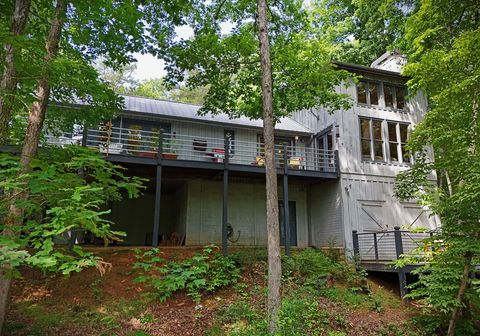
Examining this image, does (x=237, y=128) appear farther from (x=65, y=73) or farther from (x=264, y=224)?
(x=65, y=73)

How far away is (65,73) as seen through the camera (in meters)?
7.09

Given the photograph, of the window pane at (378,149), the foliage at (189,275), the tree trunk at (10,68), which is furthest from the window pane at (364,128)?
the tree trunk at (10,68)

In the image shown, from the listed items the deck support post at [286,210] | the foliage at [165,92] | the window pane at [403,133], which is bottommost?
the deck support post at [286,210]

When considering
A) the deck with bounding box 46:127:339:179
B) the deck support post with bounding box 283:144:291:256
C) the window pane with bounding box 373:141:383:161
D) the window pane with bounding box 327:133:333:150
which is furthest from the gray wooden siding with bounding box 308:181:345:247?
the deck support post with bounding box 283:144:291:256

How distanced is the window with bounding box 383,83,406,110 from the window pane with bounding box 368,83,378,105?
1.50ft

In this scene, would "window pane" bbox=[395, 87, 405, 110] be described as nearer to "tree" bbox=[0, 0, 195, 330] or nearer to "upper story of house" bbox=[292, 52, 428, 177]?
"upper story of house" bbox=[292, 52, 428, 177]


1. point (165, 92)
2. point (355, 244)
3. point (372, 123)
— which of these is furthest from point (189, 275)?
point (165, 92)

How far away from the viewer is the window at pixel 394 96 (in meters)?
16.4

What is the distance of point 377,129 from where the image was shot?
624 inches

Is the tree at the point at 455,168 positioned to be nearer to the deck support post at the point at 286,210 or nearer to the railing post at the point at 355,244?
the railing post at the point at 355,244

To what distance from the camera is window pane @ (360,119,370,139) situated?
1552cm

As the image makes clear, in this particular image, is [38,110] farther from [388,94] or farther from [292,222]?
[388,94]

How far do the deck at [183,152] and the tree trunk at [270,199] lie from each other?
14.7 ft

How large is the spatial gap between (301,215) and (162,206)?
6.66m
